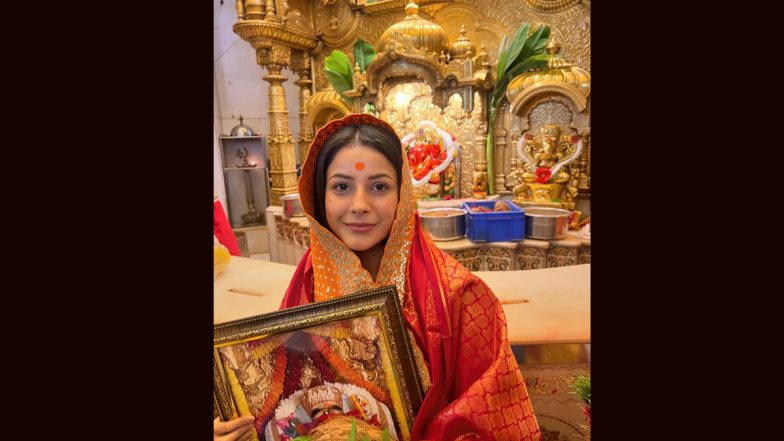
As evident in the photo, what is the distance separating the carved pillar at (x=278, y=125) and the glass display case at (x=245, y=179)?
1.37ft

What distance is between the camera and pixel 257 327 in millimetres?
956

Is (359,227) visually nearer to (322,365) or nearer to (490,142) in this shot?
(322,365)

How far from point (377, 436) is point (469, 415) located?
9.5 inches

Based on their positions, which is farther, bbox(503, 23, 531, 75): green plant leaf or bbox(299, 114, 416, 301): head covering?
bbox(503, 23, 531, 75): green plant leaf

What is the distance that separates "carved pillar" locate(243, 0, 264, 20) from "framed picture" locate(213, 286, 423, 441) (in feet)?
25.4

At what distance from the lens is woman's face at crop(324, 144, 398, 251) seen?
122cm

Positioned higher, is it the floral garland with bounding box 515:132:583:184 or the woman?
the floral garland with bounding box 515:132:583:184

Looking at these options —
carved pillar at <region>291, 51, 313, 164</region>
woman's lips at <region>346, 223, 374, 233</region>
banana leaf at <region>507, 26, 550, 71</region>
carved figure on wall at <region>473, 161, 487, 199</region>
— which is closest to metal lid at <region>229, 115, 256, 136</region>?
carved pillar at <region>291, 51, 313, 164</region>

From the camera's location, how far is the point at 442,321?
116cm

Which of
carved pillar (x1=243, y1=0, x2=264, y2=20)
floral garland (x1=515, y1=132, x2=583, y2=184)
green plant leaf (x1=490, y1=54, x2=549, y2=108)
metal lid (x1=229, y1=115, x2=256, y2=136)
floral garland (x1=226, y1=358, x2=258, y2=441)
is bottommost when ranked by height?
floral garland (x1=226, y1=358, x2=258, y2=441)

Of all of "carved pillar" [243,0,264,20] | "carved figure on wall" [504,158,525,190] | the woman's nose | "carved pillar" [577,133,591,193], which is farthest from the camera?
"carved pillar" [243,0,264,20]

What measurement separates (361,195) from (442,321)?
43 centimetres

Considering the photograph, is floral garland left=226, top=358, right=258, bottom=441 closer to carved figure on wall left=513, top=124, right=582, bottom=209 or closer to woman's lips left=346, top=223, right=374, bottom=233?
woman's lips left=346, top=223, right=374, bottom=233

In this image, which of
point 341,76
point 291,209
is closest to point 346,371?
point 291,209
